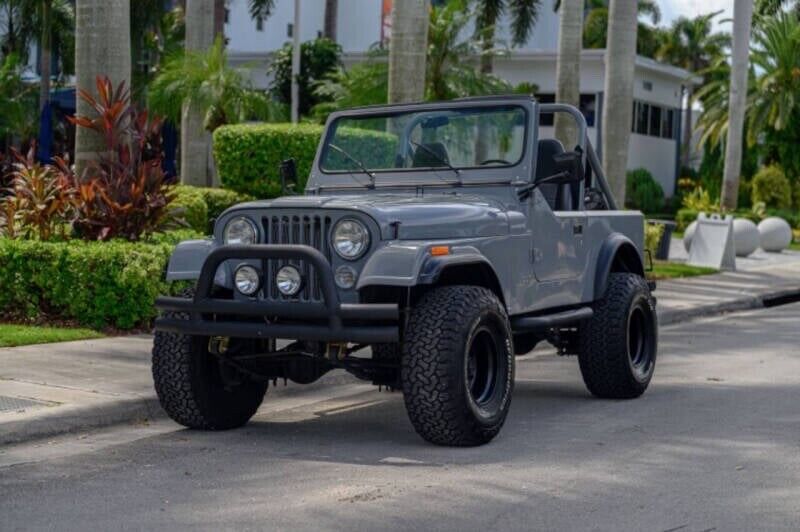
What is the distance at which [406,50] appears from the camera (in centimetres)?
1820

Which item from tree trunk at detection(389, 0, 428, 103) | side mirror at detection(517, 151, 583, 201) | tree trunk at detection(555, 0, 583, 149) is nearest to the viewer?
side mirror at detection(517, 151, 583, 201)

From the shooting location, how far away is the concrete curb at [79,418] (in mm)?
8641

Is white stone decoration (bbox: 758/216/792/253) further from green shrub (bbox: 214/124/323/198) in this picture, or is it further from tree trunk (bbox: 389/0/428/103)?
tree trunk (bbox: 389/0/428/103)

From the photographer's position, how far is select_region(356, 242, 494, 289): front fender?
25.6 ft

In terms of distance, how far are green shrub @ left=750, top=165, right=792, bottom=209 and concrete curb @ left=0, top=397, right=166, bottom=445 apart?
3993 centimetres

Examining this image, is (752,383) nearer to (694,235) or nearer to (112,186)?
(112,186)

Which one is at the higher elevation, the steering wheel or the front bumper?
the steering wheel

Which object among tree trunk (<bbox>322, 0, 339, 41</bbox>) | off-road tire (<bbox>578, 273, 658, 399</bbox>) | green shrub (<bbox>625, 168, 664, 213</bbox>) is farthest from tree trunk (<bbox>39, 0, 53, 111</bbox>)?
off-road tire (<bbox>578, 273, 658, 399</bbox>)

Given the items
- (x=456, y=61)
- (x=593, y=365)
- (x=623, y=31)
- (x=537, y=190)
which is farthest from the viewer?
(x=456, y=61)

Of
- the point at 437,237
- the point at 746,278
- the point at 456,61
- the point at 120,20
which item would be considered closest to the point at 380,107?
the point at 437,237

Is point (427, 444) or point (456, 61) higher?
point (456, 61)

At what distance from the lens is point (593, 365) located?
10.2 metres

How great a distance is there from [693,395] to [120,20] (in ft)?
22.7

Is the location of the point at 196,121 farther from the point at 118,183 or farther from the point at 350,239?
the point at 350,239
